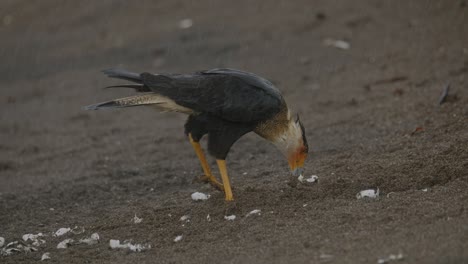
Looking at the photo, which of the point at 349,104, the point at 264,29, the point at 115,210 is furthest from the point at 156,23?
the point at 115,210

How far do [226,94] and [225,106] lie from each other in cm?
10

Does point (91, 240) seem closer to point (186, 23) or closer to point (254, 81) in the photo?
point (254, 81)

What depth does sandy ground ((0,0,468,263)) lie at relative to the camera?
4703 millimetres

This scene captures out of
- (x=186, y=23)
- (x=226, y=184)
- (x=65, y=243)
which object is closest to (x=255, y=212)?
(x=226, y=184)

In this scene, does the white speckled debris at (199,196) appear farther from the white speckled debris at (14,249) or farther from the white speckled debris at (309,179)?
the white speckled debris at (14,249)

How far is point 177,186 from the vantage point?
6.67m

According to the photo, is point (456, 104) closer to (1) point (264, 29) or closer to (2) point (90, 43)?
(1) point (264, 29)

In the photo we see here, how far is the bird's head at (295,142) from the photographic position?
5.79m

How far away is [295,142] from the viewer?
5797 mm

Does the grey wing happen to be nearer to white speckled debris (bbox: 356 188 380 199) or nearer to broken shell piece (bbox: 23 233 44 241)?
white speckled debris (bbox: 356 188 380 199)

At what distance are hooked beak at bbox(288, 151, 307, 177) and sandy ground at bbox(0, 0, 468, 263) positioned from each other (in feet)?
0.61

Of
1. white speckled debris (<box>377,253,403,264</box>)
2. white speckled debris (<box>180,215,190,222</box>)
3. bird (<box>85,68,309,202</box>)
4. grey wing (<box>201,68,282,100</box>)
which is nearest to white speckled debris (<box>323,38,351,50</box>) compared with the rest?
bird (<box>85,68,309,202</box>)

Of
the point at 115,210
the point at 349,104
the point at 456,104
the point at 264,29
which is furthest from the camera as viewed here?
the point at 264,29

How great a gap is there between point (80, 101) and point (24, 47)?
3.97m
